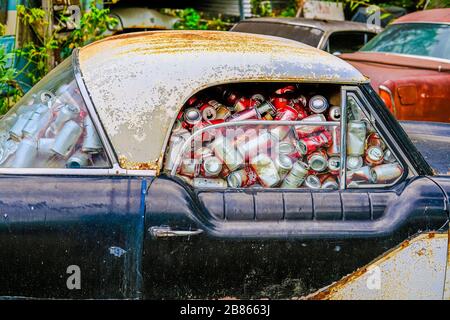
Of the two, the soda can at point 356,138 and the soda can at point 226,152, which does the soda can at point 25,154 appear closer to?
the soda can at point 226,152

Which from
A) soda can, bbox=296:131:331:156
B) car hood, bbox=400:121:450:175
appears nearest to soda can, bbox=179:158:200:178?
soda can, bbox=296:131:331:156

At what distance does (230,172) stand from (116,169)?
1.60 ft

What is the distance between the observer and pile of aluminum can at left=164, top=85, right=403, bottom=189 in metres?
2.98

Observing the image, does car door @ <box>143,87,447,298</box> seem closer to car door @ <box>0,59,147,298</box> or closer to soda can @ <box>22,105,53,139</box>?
car door @ <box>0,59,147,298</box>

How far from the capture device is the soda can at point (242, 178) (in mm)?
3006

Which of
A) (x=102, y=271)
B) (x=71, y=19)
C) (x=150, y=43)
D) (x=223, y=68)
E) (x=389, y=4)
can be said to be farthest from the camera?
(x=389, y=4)

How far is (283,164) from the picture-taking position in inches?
120

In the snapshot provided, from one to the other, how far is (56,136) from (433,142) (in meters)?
1.92

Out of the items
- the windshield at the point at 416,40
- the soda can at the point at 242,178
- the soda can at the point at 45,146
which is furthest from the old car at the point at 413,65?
the soda can at the point at 45,146

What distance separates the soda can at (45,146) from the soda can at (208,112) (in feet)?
2.08

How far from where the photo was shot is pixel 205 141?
9.82 feet

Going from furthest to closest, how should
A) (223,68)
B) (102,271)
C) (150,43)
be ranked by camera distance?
(150,43) < (223,68) < (102,271)

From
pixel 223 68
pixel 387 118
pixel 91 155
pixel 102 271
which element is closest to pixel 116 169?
pixel 91 155
